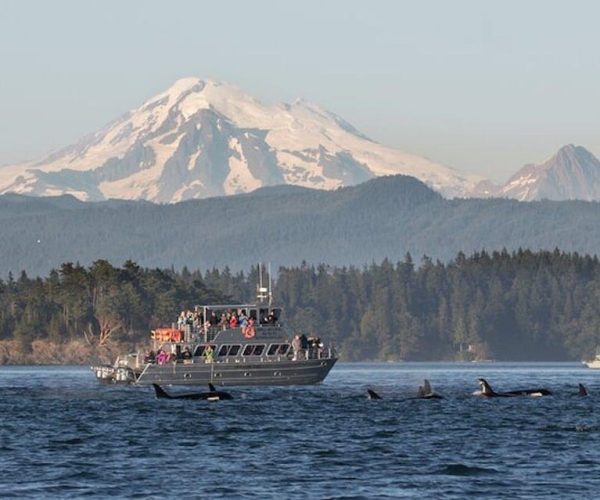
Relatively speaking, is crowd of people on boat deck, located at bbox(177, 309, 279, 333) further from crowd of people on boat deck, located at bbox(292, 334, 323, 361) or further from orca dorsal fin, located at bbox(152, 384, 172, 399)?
orca dorsal fin, located at bbox(152, 384, 172, 399)

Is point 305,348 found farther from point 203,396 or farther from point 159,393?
point 159,393

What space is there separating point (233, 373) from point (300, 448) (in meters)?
71.5

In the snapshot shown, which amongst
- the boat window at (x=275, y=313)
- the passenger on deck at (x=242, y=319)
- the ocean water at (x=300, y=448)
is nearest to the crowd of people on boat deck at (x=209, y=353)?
the boat window at (x=275, y=313)

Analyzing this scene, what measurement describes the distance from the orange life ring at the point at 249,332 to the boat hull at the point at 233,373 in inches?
102

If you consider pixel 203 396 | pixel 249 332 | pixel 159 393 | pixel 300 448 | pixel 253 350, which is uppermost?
pixel 249 332

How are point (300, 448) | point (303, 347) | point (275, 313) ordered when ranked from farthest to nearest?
point (303, 347), point (275, 313), point (300, 448)

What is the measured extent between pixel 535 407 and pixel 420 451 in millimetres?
43750

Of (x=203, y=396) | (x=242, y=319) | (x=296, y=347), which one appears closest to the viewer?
(x=203, y=396)

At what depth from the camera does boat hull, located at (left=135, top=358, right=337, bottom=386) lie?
562 ft

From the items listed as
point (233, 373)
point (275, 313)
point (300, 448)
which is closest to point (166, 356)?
point (233, 373)

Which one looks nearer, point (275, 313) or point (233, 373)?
point (233, 373)

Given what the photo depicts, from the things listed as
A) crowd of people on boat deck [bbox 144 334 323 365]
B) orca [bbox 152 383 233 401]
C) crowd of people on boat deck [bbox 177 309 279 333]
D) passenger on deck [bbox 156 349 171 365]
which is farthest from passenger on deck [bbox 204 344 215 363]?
orca [bbox 152 383 233 401]

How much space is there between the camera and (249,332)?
170 m

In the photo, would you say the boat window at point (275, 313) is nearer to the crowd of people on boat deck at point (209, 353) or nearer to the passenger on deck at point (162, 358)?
the crowd of people on boat deck at point (209, 353)
